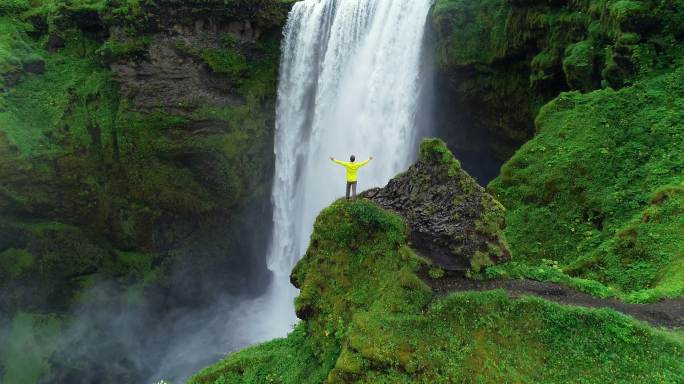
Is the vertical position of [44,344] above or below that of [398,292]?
below

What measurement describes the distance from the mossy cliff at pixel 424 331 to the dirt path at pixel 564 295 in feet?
0.91

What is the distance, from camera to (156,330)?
75.8ft

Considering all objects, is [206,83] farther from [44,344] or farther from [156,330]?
[44,344]

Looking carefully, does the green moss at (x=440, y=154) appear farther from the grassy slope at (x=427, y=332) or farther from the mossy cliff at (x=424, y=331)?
the grassy slope at (x=427, y=332)

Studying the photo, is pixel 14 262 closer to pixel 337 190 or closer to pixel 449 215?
pixel 337 190

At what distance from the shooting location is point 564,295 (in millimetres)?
7570

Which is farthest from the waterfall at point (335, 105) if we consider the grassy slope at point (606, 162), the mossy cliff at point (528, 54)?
the grassy slope at point (606, 162)

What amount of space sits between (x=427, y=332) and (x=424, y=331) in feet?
0.15

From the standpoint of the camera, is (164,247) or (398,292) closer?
(398,292)

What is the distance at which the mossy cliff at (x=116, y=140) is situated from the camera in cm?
2131

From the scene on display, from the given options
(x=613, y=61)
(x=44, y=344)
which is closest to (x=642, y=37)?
(x=613, y=61)

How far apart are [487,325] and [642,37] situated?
9.65 metres

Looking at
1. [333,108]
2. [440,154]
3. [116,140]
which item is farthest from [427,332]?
[116,140]

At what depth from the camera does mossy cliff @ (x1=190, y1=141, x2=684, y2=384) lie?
6.24m
